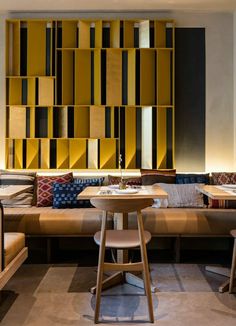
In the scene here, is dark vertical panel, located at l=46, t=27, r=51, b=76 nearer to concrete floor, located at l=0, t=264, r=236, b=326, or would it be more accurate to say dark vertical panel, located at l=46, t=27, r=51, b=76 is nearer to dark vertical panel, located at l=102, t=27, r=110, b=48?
dark vertical panel, located at l=102, t=27, r=110, b=48

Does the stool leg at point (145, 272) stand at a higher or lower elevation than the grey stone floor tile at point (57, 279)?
higher

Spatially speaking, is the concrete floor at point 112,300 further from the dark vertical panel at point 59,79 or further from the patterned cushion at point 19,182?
the dark vertical panel at point 59,79

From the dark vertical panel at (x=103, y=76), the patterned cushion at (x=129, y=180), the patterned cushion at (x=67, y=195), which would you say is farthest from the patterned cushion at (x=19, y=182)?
the dark vertical panel at (x=103, y=76)

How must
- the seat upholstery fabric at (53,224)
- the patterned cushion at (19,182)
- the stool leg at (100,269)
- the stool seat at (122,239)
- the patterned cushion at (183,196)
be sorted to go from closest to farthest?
the stool leg at (100,269) → the stool seat at (122,239) → the seat upholstery fabric at (53,224) → the patterned cushion at (183,196) → the patterned cushion at (19,182)

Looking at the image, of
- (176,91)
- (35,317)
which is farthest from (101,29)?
(35,317)

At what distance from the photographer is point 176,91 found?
15.3ft

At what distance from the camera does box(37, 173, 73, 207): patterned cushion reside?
13.5ft

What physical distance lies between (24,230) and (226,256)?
6.67 feet

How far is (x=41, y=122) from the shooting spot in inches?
183

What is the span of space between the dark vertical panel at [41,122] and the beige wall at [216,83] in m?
0.40

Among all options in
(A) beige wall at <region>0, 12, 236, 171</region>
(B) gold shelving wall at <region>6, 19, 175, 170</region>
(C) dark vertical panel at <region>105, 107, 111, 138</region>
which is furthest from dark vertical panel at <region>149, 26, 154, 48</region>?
(C) dark vertical panel at <region>105, 107, 111, 138</region>

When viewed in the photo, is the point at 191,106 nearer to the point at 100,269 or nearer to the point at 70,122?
the point at 70,122

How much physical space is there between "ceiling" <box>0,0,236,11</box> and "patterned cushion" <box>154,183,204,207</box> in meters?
2.09

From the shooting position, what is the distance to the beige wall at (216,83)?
4605mm
